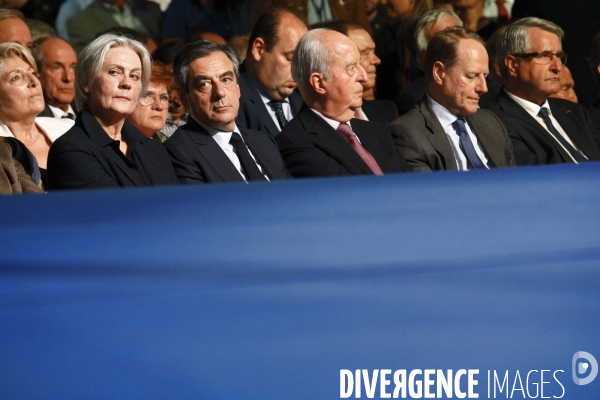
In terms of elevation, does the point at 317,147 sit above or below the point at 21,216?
above

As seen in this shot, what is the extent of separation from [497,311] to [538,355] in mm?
86

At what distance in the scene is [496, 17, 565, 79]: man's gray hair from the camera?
16.9 ft

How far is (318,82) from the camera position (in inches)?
158

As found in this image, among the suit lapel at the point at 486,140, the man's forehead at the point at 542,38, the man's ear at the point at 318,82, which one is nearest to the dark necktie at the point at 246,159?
the man's ear at the point at 318,82

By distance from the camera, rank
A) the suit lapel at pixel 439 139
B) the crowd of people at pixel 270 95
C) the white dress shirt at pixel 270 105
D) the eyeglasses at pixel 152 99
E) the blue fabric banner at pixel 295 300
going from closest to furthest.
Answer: the blue fabric banner at pixel 295 300 → the crowd of people at pixel 270 95 → the suit lapel at pixel 439 139 → the eyeglasses at pixel 152 99 → the white dress shirt at pixel 270 105

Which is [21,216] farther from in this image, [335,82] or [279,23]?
[279,23]

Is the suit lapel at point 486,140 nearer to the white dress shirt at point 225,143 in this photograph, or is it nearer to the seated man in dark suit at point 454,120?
the seated man in dark suit at point 454,120

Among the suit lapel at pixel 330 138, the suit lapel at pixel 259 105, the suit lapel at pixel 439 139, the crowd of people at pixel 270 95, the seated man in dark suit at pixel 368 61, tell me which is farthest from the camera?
the seated man in dark suit at pixel 368 61

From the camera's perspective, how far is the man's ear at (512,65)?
16.9 ft

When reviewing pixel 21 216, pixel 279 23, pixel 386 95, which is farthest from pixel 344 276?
pixel 386 95

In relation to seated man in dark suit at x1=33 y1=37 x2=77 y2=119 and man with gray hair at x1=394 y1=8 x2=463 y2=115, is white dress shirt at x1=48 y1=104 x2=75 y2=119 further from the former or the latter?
man with gray hair at x1=394 y1=8 x2=463 y2=115

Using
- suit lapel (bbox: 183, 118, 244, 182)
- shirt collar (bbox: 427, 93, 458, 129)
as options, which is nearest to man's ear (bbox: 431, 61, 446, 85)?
shirt collar (bbox: 427, 93, 458, 129)

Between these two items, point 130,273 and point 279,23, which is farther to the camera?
point 279,23

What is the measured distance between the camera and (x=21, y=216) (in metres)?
1.34
